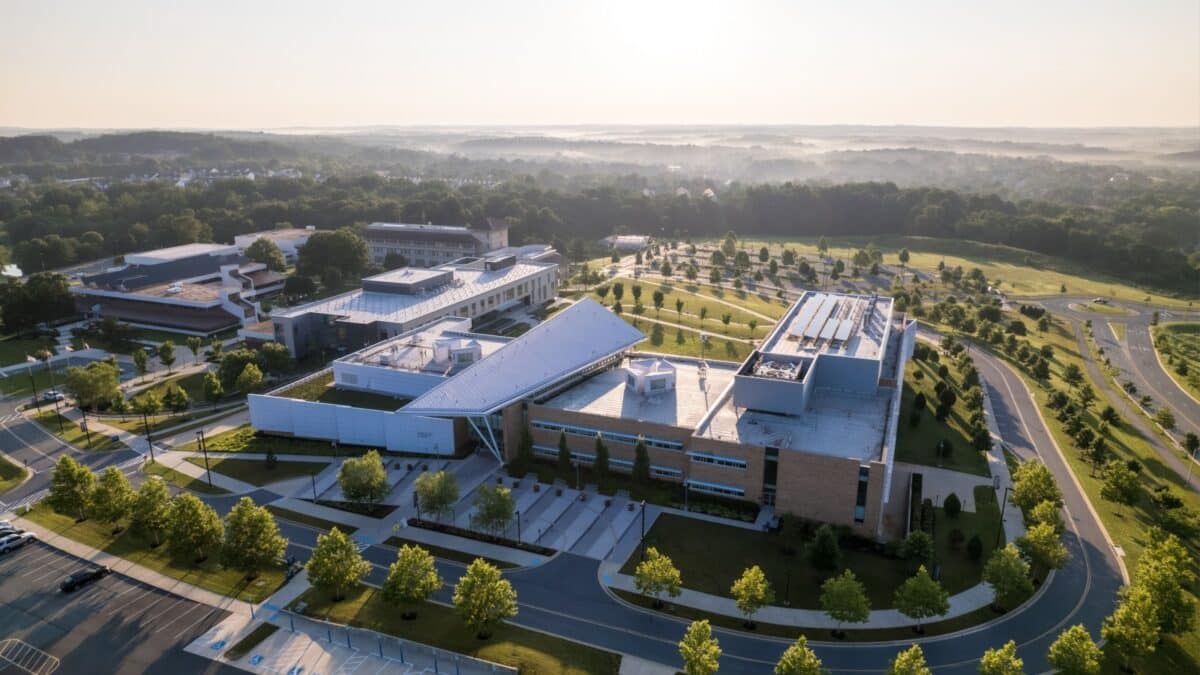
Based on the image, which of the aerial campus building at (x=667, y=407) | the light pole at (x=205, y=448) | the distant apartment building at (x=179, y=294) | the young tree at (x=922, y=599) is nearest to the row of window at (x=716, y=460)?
the aerial campus building at (x=667, y=407)

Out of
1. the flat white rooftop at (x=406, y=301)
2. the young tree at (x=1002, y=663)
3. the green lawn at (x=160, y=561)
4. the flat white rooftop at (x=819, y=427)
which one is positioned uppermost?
the flat white rooftop at (x=406, y=301)

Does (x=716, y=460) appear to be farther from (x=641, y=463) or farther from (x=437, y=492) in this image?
(x=437, y=492)

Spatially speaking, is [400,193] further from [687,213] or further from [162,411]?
[162,411]

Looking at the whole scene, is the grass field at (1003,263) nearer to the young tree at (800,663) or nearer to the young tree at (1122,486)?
the young tree at (1122,486)

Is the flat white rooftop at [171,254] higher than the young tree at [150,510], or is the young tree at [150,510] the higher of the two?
the flat white rooftop at [171,254]

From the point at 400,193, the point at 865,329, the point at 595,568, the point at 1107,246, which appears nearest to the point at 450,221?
the point at 400,193

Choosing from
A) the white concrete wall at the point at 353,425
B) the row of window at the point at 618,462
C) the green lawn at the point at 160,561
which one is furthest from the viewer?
the white concrete wall at the point at 353,425
